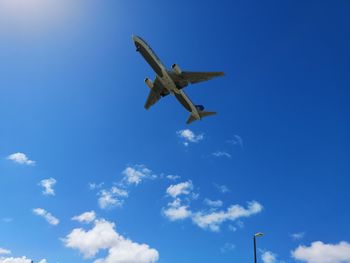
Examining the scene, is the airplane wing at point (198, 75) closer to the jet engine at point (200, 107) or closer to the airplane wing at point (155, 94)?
the airplane wing at point (155, 94)

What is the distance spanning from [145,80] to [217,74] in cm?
1087

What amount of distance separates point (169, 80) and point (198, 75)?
169 inches

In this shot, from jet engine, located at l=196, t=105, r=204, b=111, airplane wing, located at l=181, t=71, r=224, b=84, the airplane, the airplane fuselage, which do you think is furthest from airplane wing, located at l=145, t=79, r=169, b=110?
jet engine, located at l=196, t=105, r=204, b=111

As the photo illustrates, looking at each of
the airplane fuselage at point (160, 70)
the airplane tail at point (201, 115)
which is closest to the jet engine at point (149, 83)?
the airplane fuselage at point (160, 70)

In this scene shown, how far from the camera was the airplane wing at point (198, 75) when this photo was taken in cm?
4469

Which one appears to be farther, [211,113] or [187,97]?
[211,113]

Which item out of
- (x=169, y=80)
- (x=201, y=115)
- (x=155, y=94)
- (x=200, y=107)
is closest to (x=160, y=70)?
(x=169, y=80)

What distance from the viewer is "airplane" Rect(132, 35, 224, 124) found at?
4266 centimetres

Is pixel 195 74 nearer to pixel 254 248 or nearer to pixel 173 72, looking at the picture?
pixel 173 72

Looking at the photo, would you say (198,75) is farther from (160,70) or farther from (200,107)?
(200,107)

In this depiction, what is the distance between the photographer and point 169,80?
145 ft

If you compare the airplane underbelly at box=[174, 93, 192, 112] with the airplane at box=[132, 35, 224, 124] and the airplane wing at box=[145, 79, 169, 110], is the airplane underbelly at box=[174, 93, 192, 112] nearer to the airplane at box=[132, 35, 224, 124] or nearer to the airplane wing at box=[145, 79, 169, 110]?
the airplane at box=[132, 35, 224, 124]

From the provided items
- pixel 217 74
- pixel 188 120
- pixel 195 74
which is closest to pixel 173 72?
pixel 195 74

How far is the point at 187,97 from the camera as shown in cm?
4659
